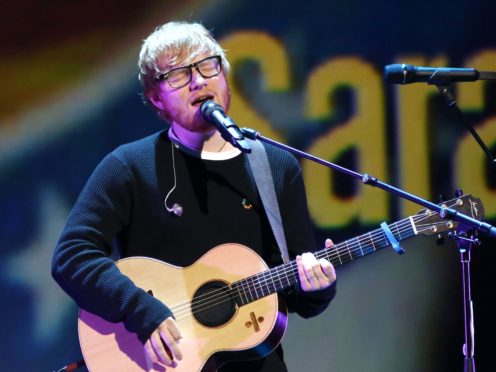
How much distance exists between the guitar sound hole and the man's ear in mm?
713

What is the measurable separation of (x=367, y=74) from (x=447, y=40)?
465 millimetres

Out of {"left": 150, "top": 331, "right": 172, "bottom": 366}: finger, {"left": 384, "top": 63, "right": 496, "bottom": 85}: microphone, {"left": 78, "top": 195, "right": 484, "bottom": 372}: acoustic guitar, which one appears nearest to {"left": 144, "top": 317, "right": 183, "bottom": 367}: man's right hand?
{"left": 150, "top": 331, "right": 172, "bottom": 366}: finger

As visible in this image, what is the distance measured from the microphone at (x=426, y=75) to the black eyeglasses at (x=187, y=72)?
2.33 feet

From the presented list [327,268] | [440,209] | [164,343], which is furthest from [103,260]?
[440,209]

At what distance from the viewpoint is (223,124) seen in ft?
8.07

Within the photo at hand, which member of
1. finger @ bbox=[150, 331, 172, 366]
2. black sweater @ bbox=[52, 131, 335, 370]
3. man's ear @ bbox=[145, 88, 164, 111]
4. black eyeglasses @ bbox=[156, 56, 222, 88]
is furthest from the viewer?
man's ear @ bbox=[145, 88, 164, 111]

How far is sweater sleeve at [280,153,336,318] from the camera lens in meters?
2.88

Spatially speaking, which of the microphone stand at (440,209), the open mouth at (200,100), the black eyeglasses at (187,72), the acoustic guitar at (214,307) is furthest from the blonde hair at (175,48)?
the acoustic guitar at (214,307)

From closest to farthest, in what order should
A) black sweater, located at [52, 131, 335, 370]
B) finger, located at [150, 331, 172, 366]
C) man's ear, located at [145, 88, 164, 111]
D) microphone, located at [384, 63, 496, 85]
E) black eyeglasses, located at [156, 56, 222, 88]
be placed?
1. microphone, located at [384, 63, 496, 85]
2. finger, located at [150, 331, 172, 366]
3. black sweater, located at [52, 131, 335, 370]
4. black eyeglasses, located at [156, 56, 222, 88]
5. man's ear, located at [145, 88, 164, 111]

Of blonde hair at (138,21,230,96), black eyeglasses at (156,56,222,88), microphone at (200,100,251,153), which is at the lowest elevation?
microphone at (200,100,251,153)

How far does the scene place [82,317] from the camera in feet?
9.27

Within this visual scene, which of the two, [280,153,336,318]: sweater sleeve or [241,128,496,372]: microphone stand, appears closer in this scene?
[241,128,496,372]: microphone stand

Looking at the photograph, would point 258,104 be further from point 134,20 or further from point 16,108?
point 16,108

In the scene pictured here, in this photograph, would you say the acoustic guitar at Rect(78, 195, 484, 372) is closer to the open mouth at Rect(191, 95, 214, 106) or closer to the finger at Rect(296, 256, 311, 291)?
the finger at Rect(296, 256, 311, 291)
